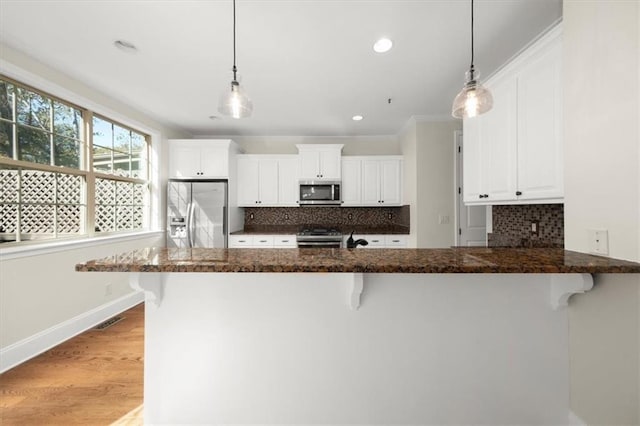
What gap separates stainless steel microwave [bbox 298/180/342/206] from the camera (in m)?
4.27

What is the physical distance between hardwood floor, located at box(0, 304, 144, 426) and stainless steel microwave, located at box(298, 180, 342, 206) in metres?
2.71

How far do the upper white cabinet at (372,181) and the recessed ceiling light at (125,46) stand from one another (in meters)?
2.93

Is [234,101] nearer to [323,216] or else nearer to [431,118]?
[431,118]

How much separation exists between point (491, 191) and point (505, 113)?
56cm

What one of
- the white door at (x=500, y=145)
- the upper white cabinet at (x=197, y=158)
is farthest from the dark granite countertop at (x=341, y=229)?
the white door at (x=500, y=145)

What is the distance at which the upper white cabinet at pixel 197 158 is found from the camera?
13.3 ft

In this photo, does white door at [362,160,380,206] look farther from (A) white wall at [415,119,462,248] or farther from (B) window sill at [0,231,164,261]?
(B) window sill at [0,231,164,261]

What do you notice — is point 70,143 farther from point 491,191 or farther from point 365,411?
point 491,191

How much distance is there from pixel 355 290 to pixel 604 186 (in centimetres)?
113

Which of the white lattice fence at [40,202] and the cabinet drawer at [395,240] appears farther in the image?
the cabinet drawer at [395,240]

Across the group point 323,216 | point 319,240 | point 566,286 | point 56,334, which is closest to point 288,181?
point 323,216

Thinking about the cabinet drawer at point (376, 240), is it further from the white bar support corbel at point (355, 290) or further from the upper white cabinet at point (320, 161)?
the white bar support corbel at point (355, 290)

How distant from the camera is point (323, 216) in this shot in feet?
15.5

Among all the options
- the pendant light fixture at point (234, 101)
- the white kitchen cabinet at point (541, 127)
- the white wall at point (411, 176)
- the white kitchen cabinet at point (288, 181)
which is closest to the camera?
the pendant light fixture at point (234, 101)
